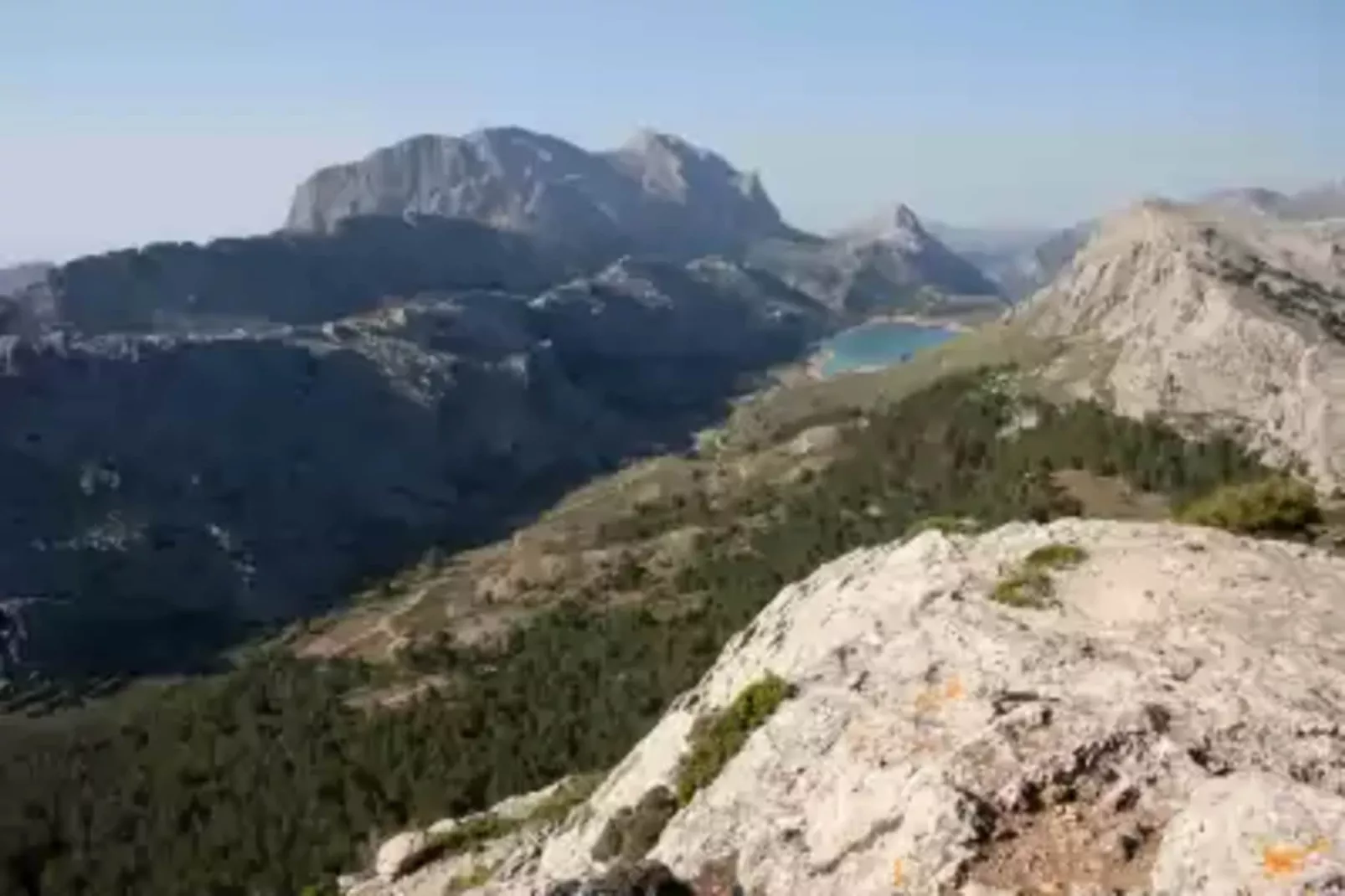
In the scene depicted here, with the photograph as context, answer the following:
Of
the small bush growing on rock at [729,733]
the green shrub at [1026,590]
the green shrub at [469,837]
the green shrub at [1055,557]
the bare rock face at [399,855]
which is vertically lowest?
the bare rock face at [399,855]

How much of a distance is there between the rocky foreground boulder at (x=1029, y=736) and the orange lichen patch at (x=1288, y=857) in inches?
1.6

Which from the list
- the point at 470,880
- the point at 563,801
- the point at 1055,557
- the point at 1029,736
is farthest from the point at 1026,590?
the point at 563,801

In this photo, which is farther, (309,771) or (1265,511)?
(309,771)

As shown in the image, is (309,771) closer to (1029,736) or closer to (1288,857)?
(1029,736)

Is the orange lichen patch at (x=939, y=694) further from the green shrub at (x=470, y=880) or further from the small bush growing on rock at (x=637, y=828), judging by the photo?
the green shrub at (x=470, y=880)

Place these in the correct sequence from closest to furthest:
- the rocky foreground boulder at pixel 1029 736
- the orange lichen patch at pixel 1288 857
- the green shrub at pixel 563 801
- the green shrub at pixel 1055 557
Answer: the orange lichen patch at pixel 1288 857 < the rocky foreground boulder at pixel 1029 736 < the green shrub at pixel 1055 557 < the green shrub at pixel 563 801

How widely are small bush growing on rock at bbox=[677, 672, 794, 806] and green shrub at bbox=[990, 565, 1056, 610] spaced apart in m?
6.47

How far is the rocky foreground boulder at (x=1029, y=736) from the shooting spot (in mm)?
22906

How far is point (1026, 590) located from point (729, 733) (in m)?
8.95

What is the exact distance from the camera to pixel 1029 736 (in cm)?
2630

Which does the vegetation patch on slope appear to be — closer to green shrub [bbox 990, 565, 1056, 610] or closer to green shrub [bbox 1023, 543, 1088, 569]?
green shrub [bbox 1023, 543, 1088, 569]

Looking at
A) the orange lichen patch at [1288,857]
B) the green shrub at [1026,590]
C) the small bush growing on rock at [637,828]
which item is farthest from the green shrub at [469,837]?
the orange lichen patch at [1288,857]

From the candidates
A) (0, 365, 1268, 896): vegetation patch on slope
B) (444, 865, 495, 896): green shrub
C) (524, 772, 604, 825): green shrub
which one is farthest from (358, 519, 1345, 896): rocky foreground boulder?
(0, 365, 1268, 896): vegetation patch on slope

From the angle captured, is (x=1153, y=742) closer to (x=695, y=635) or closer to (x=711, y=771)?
(x=711, y=771)
